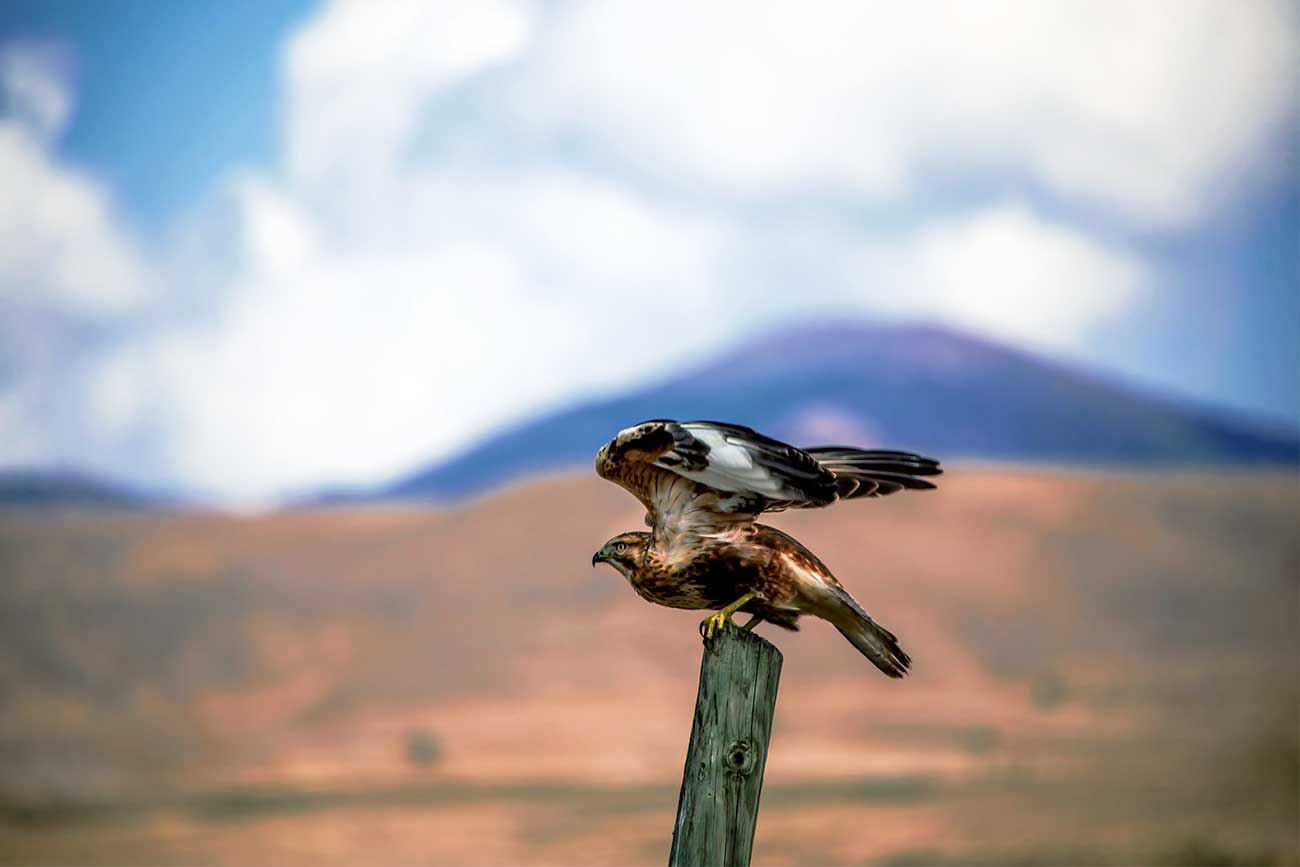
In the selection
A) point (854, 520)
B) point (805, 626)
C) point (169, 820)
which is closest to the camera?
point (169, 820)

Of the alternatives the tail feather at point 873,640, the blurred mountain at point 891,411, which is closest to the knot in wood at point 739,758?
the tail feather at point 873,640

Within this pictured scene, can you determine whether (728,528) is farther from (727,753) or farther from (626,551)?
(727,753)

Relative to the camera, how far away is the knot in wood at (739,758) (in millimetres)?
3527

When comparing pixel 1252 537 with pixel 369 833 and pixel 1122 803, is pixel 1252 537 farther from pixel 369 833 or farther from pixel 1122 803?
pixel 369 833

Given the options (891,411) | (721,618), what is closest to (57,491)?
(891,411)

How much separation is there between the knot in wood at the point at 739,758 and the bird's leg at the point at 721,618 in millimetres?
271

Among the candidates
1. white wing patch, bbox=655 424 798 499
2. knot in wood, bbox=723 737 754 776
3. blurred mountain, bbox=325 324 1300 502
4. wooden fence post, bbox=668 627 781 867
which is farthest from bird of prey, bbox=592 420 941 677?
blurred mountain, bbox=325 324 1300 502

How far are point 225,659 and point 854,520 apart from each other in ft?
32.8

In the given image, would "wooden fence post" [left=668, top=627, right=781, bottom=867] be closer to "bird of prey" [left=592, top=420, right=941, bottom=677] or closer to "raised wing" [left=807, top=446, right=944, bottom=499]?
"bird of prey" [left=592, top=420, right=941, bottom=677]

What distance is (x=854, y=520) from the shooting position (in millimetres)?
23953

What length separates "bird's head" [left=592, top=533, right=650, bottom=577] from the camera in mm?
3945

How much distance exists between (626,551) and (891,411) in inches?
1021

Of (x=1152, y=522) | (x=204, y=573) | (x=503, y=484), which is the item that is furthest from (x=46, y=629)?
(x=1152, y=522)

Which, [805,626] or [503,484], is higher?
[503,484]
